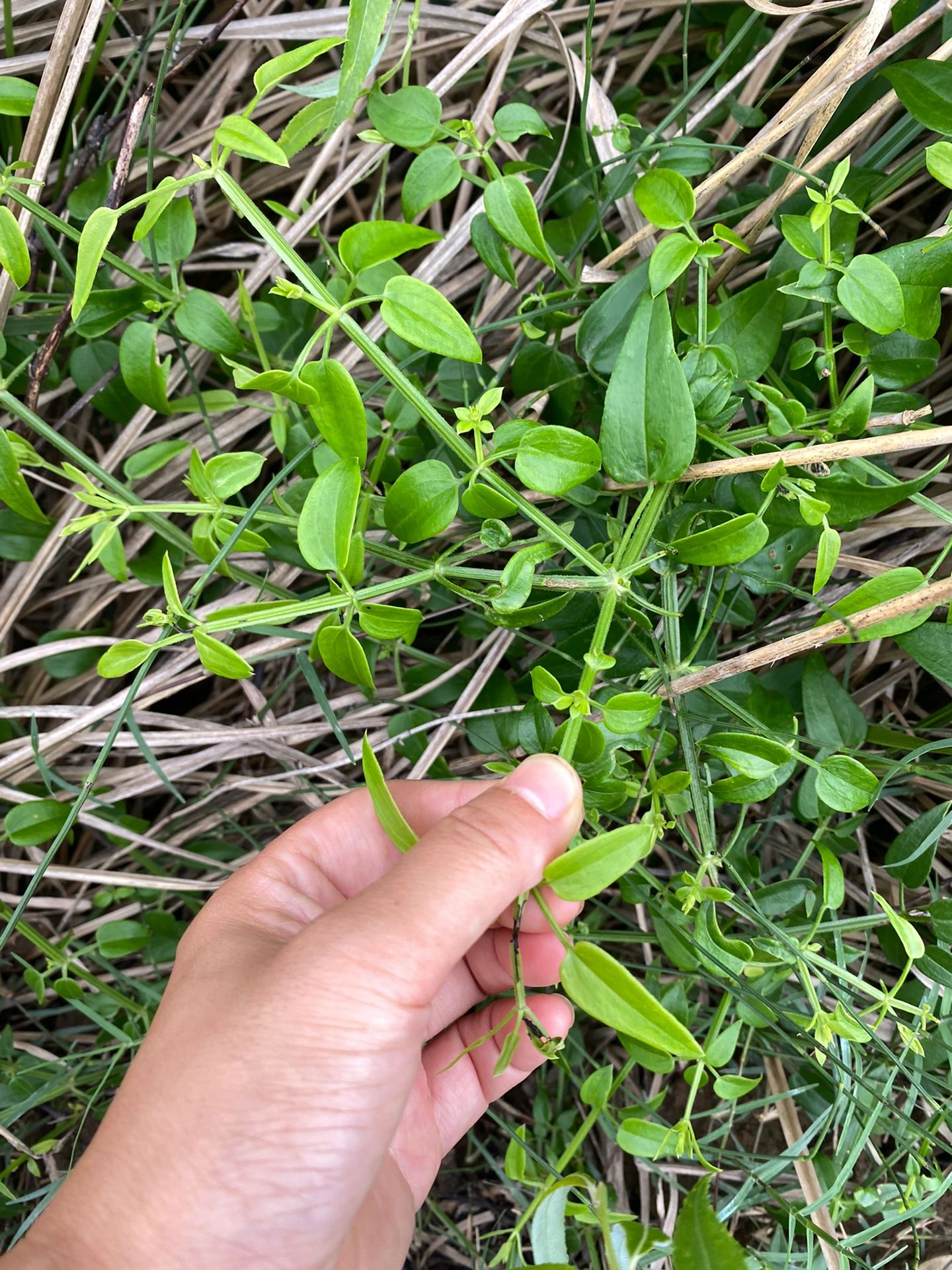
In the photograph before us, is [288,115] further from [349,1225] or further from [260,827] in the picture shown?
[349,1225]

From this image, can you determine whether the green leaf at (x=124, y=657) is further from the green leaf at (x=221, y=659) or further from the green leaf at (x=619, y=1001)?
the green leaf at (x=619, y=1001)

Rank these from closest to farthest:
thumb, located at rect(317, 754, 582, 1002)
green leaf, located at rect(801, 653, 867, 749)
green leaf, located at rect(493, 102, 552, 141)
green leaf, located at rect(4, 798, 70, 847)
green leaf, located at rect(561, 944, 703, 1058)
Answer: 1. green leaf, located at rect(561, 944, 703, 1058)
2. thumb, located at rect(317, 754, 582, 1002)
3. green leaf, located at rect(493, 102, 552, 141)
4. green leaf, located at rect(801, 653, 867, 749)
5. green leaf, located at rect(4, 798, 70, 847)

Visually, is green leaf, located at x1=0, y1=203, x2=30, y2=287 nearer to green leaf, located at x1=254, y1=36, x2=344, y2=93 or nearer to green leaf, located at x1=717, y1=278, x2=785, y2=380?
green leaf, located at x1=254, y1=36, x2=344, y2=93

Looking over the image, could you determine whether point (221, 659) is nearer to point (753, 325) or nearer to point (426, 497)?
point (426, 497)

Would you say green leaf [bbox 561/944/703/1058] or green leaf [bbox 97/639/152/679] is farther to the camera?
green leaf [bbox 97/639/152/679]

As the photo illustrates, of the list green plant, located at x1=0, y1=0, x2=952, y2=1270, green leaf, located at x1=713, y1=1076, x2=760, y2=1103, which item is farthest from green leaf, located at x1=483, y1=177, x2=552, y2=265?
green leaf, located at x1=713, y1=1076, x2=760, y2=1103

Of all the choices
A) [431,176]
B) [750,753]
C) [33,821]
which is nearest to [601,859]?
[750,753]
